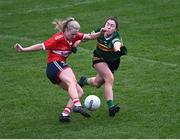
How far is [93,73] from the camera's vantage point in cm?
1333

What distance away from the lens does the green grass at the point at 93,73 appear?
930 centimetres

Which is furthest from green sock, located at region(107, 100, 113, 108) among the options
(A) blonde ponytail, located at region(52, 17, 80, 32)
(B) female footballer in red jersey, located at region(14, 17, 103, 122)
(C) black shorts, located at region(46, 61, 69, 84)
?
(A) blonde ponytail, located at region(52, 17, 80, 32)

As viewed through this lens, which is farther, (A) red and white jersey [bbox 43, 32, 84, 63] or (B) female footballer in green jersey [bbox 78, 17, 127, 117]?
(B) female footballer in green jersey [bbox 78, 17, 127, 117]

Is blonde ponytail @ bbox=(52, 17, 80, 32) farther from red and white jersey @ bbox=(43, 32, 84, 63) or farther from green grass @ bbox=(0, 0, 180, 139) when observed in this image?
green grass @ bbox=(0, 0, 180, 139)

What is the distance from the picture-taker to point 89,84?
11.2 meters

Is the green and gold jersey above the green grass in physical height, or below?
above

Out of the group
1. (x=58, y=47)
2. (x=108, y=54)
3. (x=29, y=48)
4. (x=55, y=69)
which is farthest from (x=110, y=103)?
(x=29, y=48)

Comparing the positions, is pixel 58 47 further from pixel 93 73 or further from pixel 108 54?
pixel 93 73

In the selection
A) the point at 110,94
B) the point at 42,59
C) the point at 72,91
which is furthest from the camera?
the point at 42,59

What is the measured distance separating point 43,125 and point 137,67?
185 inches

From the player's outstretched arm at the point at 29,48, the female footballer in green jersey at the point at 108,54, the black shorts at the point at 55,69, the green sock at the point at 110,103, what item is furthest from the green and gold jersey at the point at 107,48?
the player's outstretched arm at the point at 29,48

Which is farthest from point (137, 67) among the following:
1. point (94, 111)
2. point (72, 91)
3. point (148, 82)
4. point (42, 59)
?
point (72, 91)

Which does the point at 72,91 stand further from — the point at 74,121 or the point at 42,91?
the point at 42,91

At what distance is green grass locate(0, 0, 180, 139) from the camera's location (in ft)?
30.5
